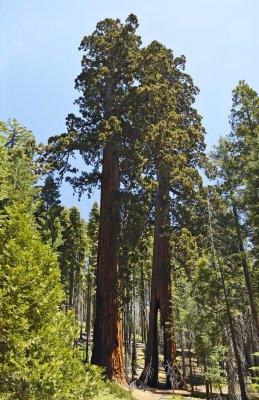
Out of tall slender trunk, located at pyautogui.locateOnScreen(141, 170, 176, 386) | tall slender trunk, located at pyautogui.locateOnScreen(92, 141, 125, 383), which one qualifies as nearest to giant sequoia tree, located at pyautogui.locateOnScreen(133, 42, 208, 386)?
tall slender trunk, located at pyautogui.locateOnScreen(141, 170, 176, 386)

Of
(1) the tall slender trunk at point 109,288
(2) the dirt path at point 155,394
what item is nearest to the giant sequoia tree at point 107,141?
(1) the tall slender trunk at point 109,288

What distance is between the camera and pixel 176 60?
80.5ft

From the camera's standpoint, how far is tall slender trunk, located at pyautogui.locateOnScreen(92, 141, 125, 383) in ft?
46.1

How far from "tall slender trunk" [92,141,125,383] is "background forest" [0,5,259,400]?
0.05 meters

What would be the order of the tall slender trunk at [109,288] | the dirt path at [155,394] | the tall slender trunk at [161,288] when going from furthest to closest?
the tall slender trunk at [161,288], the dirt path at [155,394], the tall slender trunk at [109,288]

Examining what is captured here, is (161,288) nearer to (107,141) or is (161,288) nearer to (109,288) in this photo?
(109,288)

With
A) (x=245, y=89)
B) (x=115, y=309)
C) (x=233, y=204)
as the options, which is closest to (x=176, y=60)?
(x=245, y=89)

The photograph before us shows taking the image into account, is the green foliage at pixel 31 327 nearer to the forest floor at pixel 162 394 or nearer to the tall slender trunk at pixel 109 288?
the tall slender trunk at pixel 109 288

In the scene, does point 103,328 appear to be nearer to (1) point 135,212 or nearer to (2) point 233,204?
(1) point 135,212

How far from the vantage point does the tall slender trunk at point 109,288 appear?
14.1 m

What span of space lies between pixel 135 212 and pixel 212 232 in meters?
5.20

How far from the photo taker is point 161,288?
2092 cm

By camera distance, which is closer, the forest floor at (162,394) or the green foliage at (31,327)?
the green foliage at (31,327)

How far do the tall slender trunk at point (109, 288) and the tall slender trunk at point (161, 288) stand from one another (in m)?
5.30
